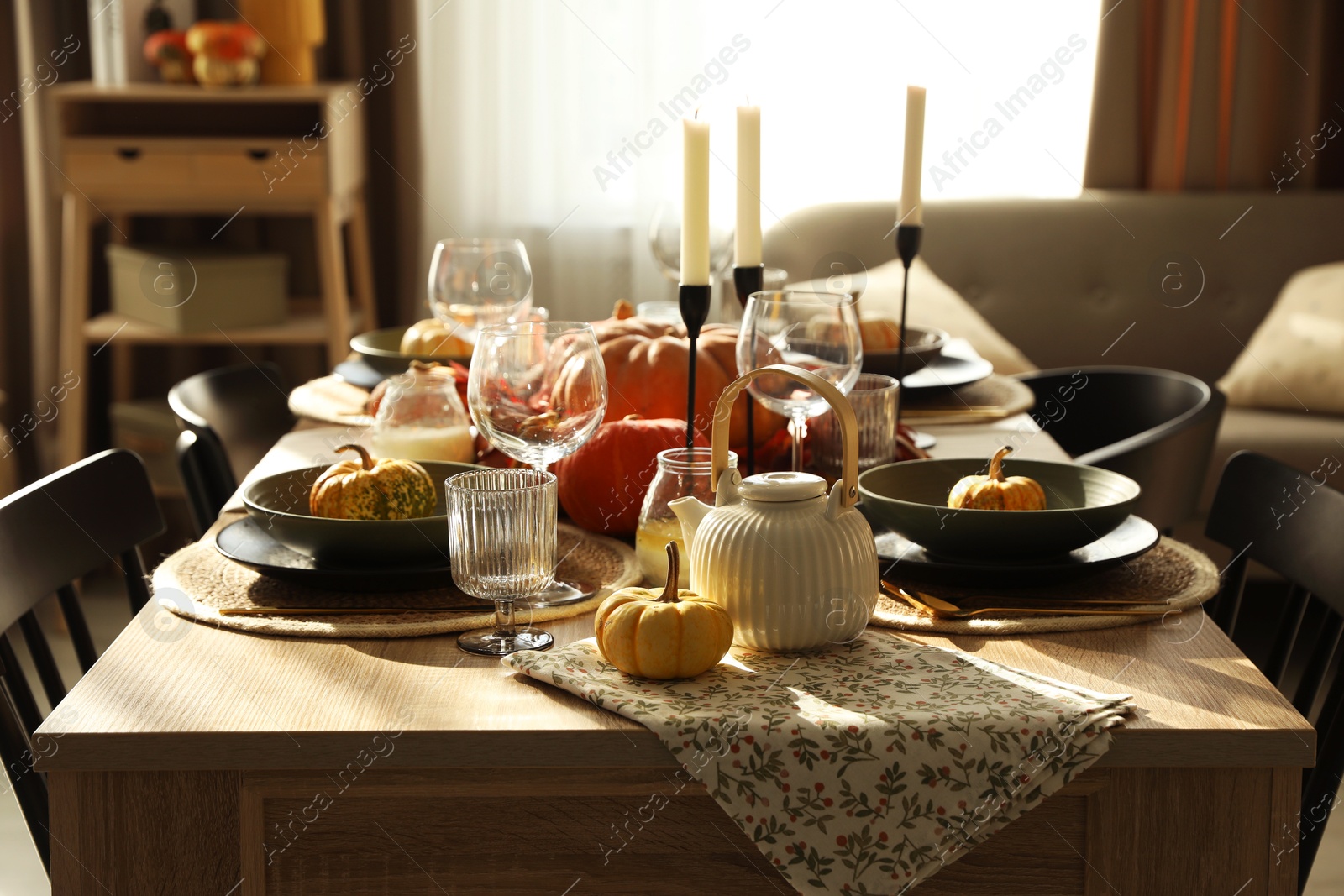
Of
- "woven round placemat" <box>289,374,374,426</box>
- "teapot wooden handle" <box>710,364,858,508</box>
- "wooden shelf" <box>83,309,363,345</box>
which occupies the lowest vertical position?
"wooden shelf" <box>83,309,363,345</box>

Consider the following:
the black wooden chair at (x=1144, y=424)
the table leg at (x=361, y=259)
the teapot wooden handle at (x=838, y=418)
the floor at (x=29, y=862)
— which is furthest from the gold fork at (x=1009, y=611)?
the table leg at (x=361, y=259)

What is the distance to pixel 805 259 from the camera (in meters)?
3.26

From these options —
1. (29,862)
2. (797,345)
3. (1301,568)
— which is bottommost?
(29,862)

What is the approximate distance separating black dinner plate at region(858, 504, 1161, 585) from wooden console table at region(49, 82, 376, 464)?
2184mm

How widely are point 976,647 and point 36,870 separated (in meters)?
1.69

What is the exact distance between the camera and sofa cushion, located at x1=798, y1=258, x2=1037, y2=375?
2.93 m

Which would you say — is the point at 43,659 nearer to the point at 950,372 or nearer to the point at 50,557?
the point at 50,557

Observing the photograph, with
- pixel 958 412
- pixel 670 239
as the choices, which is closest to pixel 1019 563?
pixel 958 412

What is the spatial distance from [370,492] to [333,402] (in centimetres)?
79

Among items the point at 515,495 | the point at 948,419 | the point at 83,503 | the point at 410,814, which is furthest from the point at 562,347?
the point at 948,419

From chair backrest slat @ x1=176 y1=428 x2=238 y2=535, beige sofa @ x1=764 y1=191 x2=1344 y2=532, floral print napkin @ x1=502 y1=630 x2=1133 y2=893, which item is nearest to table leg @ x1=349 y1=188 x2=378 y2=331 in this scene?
beige sofa @ x1=764 y1=191 x2=1344 y2=532

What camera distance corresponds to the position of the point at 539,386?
1.05m

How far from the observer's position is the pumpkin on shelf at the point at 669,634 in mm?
871

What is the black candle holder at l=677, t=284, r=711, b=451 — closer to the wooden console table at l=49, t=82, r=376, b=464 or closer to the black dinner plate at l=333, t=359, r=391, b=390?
the black dinner plate at l=333, t=359, r=391, b=390
